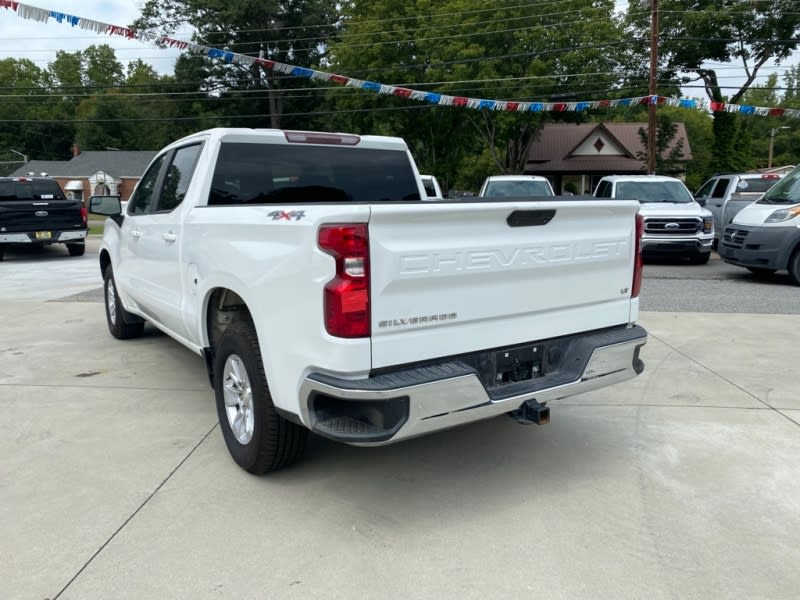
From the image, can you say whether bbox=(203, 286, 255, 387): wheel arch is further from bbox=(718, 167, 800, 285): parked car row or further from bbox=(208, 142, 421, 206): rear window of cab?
bbox=(718, 167, 800, 285): parked car row

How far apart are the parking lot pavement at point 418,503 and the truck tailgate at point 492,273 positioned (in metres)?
0.87

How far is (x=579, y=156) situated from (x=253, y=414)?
44349mm

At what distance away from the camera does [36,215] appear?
15172 mm

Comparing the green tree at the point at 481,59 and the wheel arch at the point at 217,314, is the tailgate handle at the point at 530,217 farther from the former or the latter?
the green tree at the point at 481,59

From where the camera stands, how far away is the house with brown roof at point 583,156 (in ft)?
145

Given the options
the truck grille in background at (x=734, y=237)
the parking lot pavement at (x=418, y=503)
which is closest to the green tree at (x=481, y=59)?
the truck grille in background at (x=734, y=237)

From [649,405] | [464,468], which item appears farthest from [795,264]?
[464,468]

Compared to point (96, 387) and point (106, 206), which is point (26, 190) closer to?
point (106, 206)

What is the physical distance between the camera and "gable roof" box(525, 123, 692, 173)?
4403cm

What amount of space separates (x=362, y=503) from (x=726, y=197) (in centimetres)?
1477

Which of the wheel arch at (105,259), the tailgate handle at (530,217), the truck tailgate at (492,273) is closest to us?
the truck tailgate at (492,273)

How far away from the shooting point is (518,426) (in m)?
4.64

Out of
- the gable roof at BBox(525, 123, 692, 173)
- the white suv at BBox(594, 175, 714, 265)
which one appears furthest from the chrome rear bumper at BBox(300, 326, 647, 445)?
the gable roof at BBox(525, 123, 692, 173)

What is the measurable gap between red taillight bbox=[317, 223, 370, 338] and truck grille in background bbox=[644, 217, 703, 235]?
1153 cm
